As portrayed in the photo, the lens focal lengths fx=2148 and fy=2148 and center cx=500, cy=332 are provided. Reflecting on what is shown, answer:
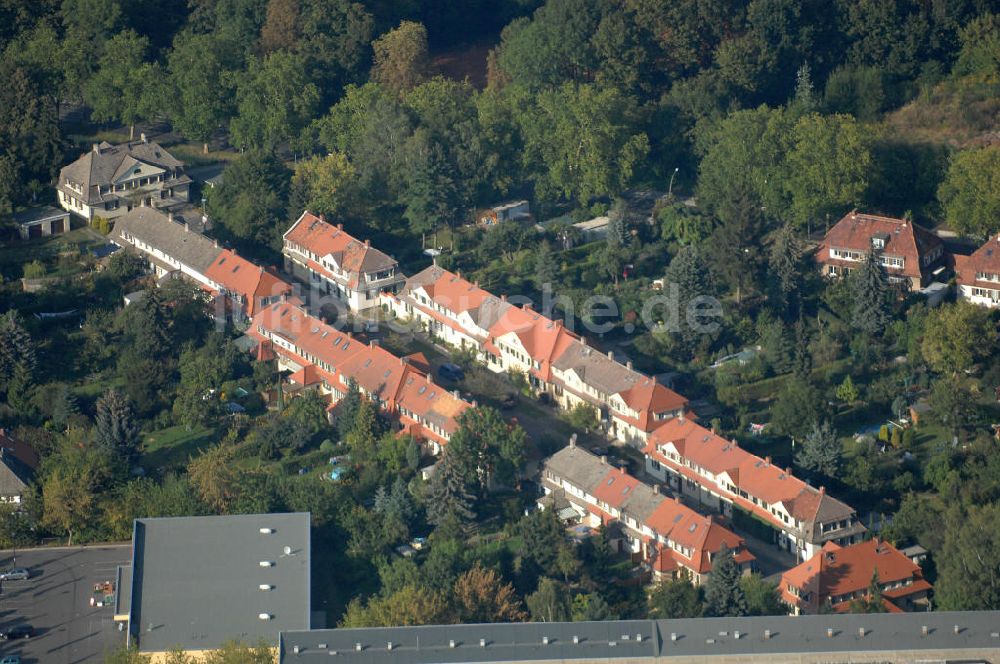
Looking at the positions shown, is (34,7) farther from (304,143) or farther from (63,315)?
(63,315)

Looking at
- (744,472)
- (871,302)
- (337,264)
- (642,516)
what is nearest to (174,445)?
(337,264)

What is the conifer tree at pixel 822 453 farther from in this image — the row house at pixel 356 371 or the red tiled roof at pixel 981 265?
the row house at pixel 356 371

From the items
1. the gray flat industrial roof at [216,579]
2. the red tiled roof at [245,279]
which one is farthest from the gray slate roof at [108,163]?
the gray flat industrial roof at [216,579]

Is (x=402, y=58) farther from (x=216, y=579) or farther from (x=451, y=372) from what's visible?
(x=216, y=579)

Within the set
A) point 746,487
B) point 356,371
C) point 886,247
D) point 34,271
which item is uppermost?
point 886,247

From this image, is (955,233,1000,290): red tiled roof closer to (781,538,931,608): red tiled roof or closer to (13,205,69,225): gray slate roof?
(781,538,931,608): red tiled roof

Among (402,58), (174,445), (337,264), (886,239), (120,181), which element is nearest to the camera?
(174,445)

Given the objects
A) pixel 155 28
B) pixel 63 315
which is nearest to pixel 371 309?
pixel 63 315
